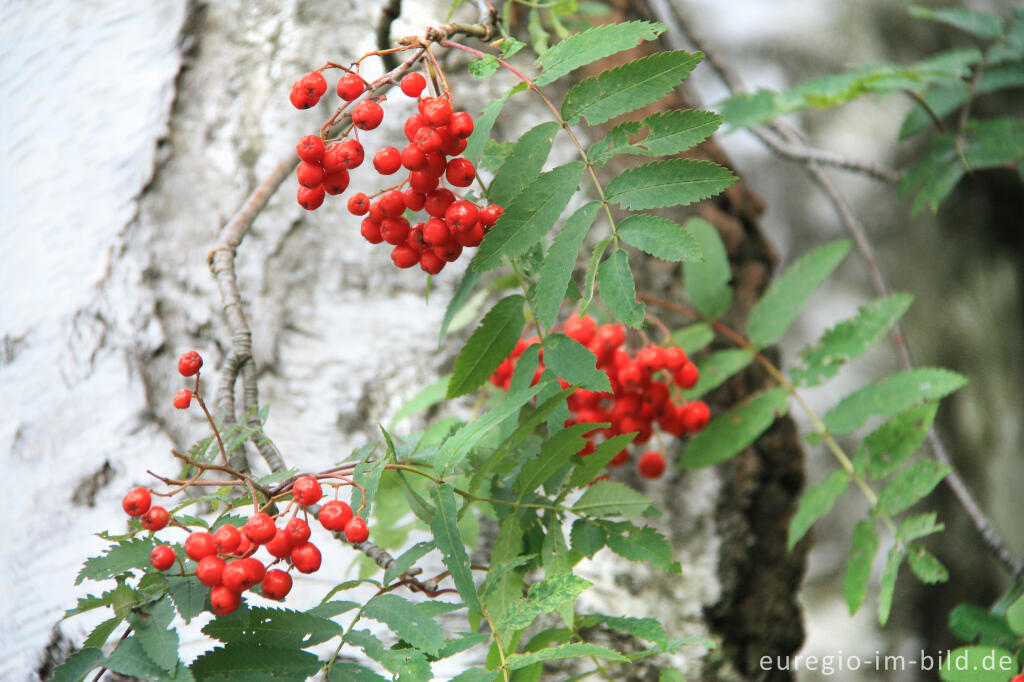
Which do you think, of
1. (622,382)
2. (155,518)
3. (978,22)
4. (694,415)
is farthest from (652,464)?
(978,22)

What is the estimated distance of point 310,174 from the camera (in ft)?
2.67

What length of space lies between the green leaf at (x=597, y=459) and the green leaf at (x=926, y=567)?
506mm

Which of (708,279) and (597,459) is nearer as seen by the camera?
(597,459)

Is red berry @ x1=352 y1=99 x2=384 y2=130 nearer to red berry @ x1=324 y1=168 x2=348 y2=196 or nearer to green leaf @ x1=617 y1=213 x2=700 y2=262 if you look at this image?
red berry @ x1=324 y1=168 x2=348 y2=196

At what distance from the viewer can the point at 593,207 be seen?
0.83m

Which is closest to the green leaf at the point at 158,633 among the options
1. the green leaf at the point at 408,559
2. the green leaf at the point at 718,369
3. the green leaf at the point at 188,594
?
the green leaf at the point at 188,594

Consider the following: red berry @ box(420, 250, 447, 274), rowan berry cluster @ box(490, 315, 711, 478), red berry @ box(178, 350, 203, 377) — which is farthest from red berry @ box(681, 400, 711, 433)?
red berry @ box(178, 350, 203, 377)

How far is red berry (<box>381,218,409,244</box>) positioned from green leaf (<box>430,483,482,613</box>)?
0.33 metres

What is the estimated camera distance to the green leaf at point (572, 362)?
2.67ft

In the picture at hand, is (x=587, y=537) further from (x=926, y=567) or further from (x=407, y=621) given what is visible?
(x=926, y=567)

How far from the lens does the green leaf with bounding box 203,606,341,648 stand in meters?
0.71

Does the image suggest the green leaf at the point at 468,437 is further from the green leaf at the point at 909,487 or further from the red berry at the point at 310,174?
the green leaf at the point at 909,487

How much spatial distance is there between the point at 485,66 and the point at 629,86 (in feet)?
0.55

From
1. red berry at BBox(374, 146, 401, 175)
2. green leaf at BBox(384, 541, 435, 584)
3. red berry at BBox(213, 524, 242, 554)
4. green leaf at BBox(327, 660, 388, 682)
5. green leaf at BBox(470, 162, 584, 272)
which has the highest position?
red berry at BBox(374, 146, 401, 175)
